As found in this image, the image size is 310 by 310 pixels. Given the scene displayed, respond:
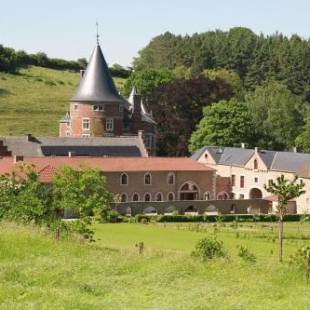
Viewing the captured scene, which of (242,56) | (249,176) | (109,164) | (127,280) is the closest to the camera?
(127,280)

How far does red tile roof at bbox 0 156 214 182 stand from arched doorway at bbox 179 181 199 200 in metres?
1.34

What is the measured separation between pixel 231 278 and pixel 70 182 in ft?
53.4

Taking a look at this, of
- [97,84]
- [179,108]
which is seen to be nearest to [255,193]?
[97,84]

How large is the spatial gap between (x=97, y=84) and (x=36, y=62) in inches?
1831

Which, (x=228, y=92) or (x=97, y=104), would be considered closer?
(x=97, y=104)

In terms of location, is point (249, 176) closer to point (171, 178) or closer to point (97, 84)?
point (171, 178)

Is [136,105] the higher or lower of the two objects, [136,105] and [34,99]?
the lower

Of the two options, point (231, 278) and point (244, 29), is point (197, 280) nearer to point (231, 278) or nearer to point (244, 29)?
point (231, 278)

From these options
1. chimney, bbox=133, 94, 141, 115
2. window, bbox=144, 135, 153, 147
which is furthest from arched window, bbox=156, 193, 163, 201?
→ chimney, bbox=133, 94, 141, 115

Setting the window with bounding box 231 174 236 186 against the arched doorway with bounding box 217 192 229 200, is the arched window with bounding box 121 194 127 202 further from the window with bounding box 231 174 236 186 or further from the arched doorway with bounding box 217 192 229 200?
the window with bounding box 231 174 236 186

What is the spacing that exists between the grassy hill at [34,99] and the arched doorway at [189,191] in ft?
93.1

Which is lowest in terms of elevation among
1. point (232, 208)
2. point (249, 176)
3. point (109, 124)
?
point (232, 208)

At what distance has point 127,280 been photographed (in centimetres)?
1875

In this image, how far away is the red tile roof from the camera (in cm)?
5765
